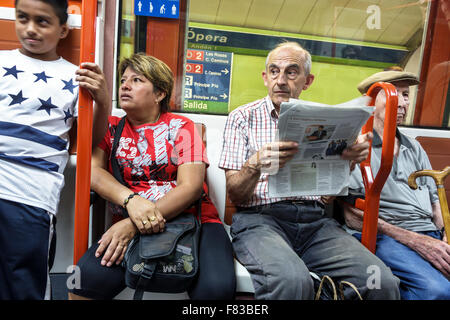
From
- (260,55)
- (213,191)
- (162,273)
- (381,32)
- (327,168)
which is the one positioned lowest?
(162,273)

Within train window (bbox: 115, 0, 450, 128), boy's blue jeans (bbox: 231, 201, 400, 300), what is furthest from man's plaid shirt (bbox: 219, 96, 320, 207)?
train window (bbox: 115, 0, 450, 128)

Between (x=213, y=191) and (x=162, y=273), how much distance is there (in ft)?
2.63

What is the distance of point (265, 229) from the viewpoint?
5.01ft

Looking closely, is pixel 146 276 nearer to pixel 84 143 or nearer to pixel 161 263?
pixel 161 263

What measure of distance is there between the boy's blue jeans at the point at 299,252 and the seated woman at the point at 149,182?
12cm

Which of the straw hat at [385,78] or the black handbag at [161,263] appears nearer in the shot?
the black handbag at [161,263]

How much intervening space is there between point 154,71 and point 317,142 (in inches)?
36.6

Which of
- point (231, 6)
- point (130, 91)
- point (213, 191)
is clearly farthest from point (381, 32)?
point (130, 91)

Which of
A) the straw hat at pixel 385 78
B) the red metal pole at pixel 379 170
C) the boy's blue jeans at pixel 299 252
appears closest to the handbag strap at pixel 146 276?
the boy's blue jeans at pixel 299 252

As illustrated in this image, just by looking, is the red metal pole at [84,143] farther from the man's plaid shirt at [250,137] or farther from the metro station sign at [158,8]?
the metro station sign at [158,8]

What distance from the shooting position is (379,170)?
57.7 inches

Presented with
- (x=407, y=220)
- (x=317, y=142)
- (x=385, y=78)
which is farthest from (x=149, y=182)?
(x=385, y=78)

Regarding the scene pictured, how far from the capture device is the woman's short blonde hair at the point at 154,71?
5.33 ft

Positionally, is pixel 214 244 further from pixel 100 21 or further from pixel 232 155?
pixel 100 21
